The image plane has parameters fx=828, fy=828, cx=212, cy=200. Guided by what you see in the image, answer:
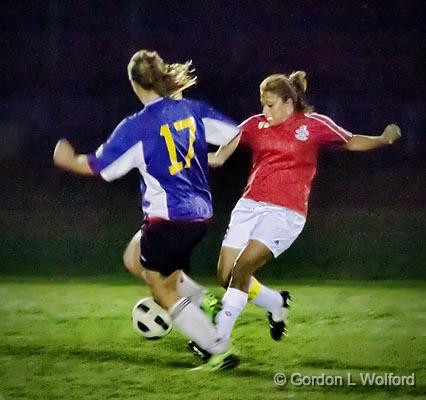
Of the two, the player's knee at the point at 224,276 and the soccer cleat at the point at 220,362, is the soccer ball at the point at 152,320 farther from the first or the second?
the player's knee at the point at 224,276

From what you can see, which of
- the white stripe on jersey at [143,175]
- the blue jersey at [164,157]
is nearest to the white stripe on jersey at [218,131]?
the blue jersey at [164,157]

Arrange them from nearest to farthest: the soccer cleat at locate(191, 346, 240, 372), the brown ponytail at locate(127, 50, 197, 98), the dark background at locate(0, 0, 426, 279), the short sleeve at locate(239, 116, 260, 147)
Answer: the soccer cleat at locate(191, 346, 240, 372) → the brown ponytail at locate(127, 50, 197, 98) → the short sleeve at locate(239, 116, 260, 147) → the dark background at locate(0, 0, 426, 279)

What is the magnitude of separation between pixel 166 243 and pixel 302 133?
100 cm

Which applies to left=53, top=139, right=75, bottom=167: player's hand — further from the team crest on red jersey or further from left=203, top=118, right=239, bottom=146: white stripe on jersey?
the team crest on red jersey

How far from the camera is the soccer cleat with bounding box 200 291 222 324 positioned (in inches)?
155

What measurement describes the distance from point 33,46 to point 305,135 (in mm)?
2978

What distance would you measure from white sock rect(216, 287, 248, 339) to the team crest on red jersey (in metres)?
0.86

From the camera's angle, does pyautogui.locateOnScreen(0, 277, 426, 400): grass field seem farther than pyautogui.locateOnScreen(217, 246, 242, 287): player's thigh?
No

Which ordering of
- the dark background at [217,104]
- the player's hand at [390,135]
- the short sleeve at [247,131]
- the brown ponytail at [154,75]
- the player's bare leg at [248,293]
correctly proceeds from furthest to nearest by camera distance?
the dark background at [217,104]
the short sleeve at [247,131]
the player's hand at [390,135]
the player's bare leg at [248,293]
the brown ponytail at [154,75]

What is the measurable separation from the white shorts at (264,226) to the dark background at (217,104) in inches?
58.3

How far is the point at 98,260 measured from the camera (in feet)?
19.2

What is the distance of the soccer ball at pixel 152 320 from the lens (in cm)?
387

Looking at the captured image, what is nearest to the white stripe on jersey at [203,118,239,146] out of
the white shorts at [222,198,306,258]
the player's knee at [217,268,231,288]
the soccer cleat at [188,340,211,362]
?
the white shorts at [222,198,306,258]

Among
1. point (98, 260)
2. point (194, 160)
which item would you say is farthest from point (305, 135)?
point (98, 260)
